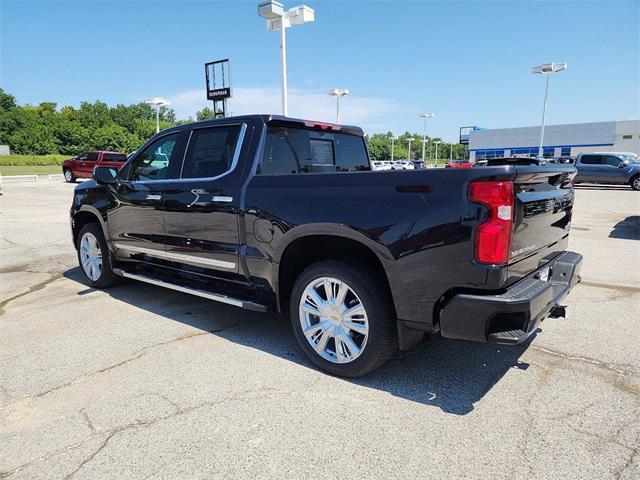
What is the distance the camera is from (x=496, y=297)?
2.63 m

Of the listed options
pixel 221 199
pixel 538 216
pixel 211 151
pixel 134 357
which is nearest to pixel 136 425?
pixel 134 357

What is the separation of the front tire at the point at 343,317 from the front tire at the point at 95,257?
3.15 metres

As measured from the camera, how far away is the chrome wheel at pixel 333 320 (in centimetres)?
321

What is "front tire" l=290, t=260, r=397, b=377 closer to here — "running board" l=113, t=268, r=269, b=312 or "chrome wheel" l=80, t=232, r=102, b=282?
"running board" l=113, t=268, r=269, b=312

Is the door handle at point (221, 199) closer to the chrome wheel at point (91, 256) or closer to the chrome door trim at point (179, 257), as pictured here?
the chrome door trim at point (179, 257)

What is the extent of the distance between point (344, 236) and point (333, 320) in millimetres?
637

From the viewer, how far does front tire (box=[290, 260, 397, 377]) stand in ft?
10.1

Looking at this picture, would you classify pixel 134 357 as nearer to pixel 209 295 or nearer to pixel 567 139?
pixel 209 295

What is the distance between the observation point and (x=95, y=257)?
18.8 ft

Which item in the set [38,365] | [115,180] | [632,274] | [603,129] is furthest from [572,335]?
[603,129]

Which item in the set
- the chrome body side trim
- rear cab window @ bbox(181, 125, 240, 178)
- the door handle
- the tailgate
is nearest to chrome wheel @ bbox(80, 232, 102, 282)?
the chrome body side trim

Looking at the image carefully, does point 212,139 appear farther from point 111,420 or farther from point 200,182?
point 111,420

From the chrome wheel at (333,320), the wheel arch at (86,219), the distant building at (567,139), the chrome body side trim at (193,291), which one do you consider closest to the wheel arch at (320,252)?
the chrome wheel at (333,320)

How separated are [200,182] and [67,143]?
8710cm
